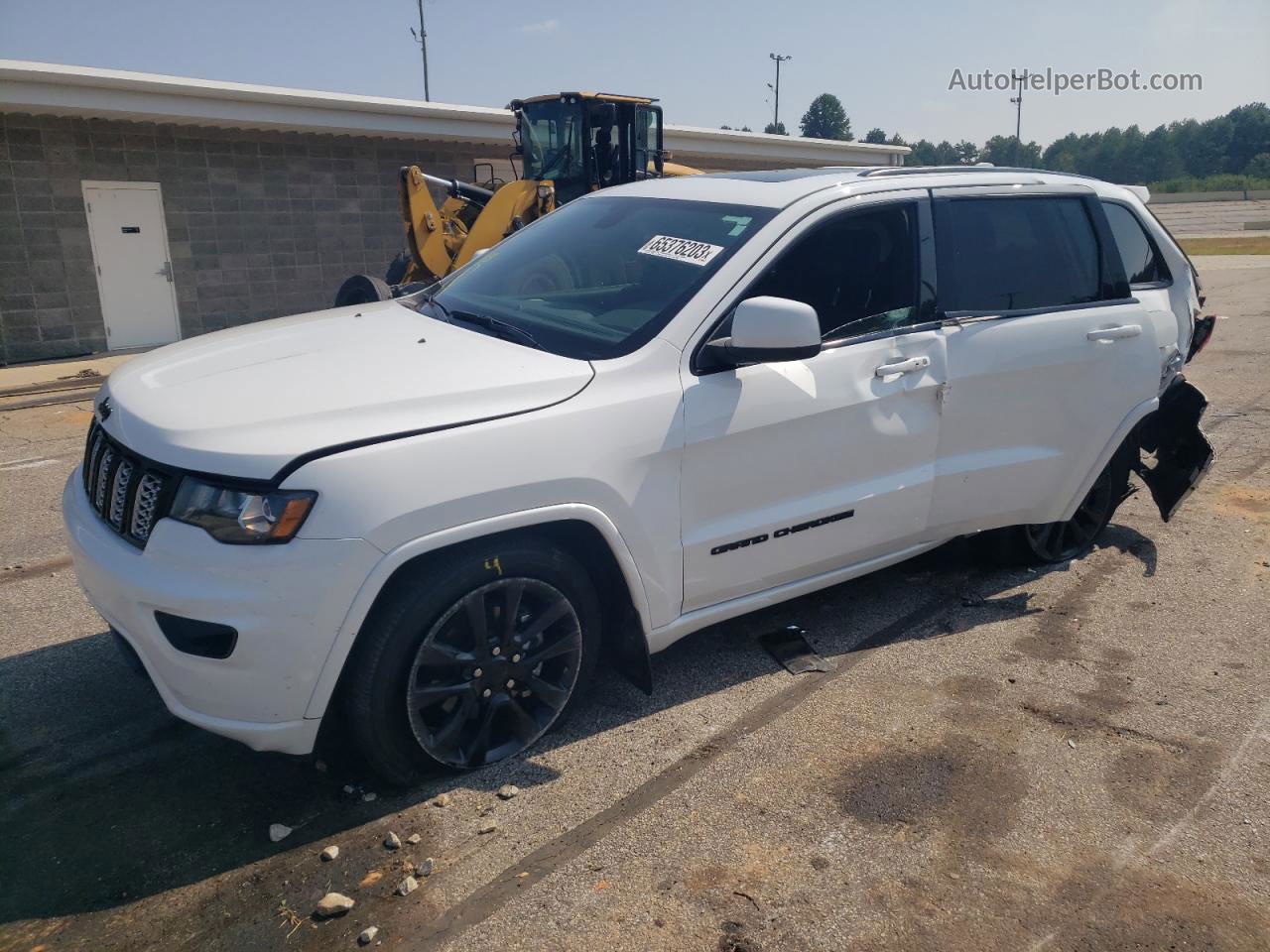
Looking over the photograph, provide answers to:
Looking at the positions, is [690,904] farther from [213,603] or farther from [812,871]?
[213,603]

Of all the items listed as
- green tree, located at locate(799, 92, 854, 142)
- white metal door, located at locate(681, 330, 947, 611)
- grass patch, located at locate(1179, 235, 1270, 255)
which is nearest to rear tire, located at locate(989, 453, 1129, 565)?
white metal door, located at locate(681, 330, 947, 611)

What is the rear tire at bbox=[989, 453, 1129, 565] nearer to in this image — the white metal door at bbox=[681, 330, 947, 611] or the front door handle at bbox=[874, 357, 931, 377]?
the white metal door at bbox=[681, 330, 947, 611]

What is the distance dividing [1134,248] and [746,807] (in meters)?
3.49

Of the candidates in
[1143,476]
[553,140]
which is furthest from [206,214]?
[1143,476]

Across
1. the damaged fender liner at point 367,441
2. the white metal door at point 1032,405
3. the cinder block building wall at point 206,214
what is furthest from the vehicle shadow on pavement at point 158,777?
the cinder block building wall at point 206,214

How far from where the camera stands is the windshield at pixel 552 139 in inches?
516

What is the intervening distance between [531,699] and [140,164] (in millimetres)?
13869

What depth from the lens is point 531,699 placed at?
329 centimetres

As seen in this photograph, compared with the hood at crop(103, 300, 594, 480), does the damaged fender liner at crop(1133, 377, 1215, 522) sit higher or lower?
lower

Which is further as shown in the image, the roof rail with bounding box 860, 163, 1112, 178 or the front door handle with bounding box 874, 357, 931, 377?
the roof rail with bounding box 860, 163, 1112, 178

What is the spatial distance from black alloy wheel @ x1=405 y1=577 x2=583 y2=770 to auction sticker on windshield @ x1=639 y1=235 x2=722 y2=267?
132 centimetres

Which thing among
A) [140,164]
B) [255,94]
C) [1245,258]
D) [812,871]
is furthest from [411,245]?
[1245,258]

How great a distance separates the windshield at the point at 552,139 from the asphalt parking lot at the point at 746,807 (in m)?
10.0

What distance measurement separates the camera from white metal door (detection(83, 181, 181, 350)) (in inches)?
550
